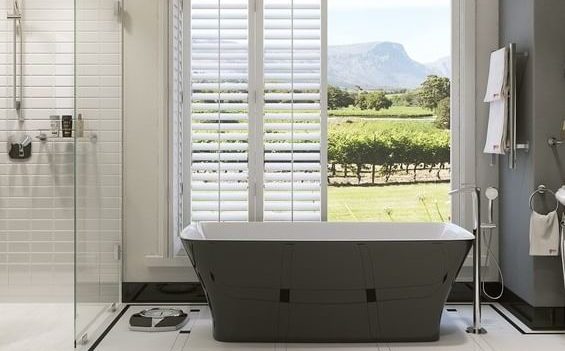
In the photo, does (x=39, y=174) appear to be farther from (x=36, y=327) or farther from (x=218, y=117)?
(x=218, y=117)

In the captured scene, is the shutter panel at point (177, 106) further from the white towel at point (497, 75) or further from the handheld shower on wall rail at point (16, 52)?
the white towel at point (497, 75)

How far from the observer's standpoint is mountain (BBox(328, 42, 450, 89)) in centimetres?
646

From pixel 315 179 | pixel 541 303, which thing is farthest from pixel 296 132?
pixel 541 303

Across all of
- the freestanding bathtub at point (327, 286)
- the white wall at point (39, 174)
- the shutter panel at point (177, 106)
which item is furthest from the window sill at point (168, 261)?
the freestanding bathtub at point (327, 286)

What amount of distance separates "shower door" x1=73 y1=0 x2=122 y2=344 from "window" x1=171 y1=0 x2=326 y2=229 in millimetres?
476

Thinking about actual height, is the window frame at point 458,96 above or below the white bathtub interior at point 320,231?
above

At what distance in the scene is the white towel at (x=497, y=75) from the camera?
4375 millimetres

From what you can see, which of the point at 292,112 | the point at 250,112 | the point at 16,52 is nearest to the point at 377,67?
the point at 292,112

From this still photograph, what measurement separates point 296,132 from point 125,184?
4.04ft

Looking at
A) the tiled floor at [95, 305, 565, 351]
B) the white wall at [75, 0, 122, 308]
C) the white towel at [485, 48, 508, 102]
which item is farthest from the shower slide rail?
the white wall at [75, 0, 122, 308]

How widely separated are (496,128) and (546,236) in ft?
2.49

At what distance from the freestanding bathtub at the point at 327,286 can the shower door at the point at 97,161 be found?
0.58 m

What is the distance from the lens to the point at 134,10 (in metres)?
4.91

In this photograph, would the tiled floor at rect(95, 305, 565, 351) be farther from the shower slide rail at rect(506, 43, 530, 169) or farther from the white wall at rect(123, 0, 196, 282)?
the shower slide rail at rect(506, 43, 530, 169)
